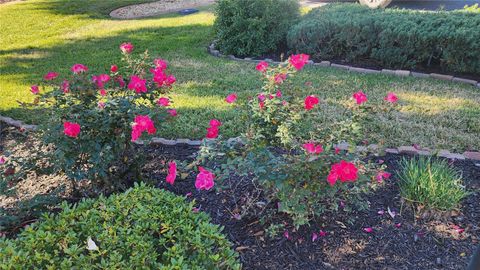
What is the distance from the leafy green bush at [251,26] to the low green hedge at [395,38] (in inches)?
10.6

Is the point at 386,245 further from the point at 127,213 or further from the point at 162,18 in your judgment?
the point at 162,18

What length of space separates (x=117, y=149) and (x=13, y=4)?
9.61 meters

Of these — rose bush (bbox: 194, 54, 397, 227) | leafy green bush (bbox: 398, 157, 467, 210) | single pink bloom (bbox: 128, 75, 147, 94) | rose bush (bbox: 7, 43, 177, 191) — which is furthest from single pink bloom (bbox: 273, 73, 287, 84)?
leafy green bush (bbox: 398, 157, 467, 210)

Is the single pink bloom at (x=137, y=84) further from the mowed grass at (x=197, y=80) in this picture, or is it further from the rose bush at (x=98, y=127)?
the mowed grass at (x=197, y=80)

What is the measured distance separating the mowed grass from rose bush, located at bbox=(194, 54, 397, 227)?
0.25 meters

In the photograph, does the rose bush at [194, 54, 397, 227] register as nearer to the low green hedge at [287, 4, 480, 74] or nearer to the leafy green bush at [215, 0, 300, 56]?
the low green hedge at [287, 4, 480, 74]

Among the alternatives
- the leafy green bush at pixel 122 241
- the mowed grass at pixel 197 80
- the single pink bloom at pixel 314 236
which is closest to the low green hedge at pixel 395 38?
the mowed grass at pixel 197 80

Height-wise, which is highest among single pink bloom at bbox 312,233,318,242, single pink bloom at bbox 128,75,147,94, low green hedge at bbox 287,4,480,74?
single pink bloom at bbox 128,75,147,94

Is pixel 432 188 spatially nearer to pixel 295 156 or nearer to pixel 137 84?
pixel 295 156

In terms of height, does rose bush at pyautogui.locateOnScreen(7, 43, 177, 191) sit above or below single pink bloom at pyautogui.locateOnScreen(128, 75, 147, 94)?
below

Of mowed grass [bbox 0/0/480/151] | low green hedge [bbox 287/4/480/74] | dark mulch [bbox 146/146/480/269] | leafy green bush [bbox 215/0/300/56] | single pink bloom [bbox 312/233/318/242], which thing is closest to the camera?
dark mulch [bbox 146/146/480/269]

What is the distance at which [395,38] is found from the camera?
211 inches

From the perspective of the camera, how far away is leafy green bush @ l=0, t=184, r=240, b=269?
67.2 inches

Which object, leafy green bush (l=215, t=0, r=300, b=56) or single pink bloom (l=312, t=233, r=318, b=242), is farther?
leafy green bush (l=215, t=0, r=300, b=56)
